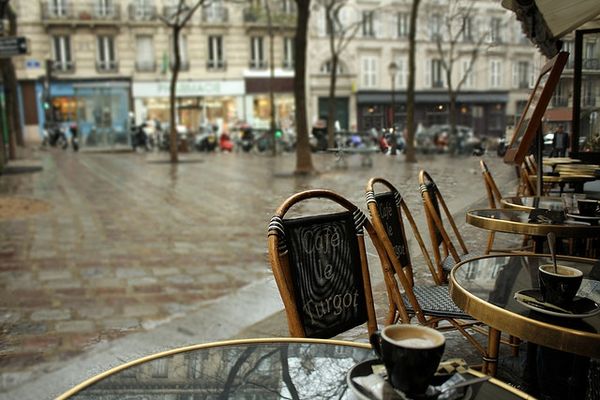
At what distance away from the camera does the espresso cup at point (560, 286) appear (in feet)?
4.58

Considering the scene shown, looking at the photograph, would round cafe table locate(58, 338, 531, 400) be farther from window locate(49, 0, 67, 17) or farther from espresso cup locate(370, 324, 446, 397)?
window locate(49, 0, 67, 17)

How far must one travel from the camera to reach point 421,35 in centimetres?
2394

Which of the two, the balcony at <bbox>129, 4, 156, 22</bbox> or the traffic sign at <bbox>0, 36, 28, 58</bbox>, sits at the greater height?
the balcony at <bbox>129, 4, 156, 22</bbox>

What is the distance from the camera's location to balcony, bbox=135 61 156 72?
30.2 meters

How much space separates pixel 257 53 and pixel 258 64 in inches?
27.5

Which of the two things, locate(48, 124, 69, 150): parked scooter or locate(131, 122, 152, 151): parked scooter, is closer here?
locate(131, 122, 152, 151): parked scooter

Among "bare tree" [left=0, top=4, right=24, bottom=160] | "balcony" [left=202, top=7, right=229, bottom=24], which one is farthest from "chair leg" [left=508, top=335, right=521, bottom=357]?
"balcony" [left=202, top=7, right=229, bottom=24]

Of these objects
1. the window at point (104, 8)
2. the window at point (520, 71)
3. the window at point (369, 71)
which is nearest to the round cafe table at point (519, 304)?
the window at point (520, 71)

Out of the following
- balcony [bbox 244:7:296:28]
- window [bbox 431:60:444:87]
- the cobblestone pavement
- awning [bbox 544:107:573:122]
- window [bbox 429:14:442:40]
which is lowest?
the cobblestone pavement

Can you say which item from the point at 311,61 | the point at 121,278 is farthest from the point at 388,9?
the point at 121,278

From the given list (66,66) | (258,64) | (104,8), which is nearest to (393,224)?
(258,64)

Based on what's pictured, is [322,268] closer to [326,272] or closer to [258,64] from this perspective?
[326,272]

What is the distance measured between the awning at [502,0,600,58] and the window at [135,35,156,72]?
28714 millimetres

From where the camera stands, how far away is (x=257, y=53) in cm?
3141
